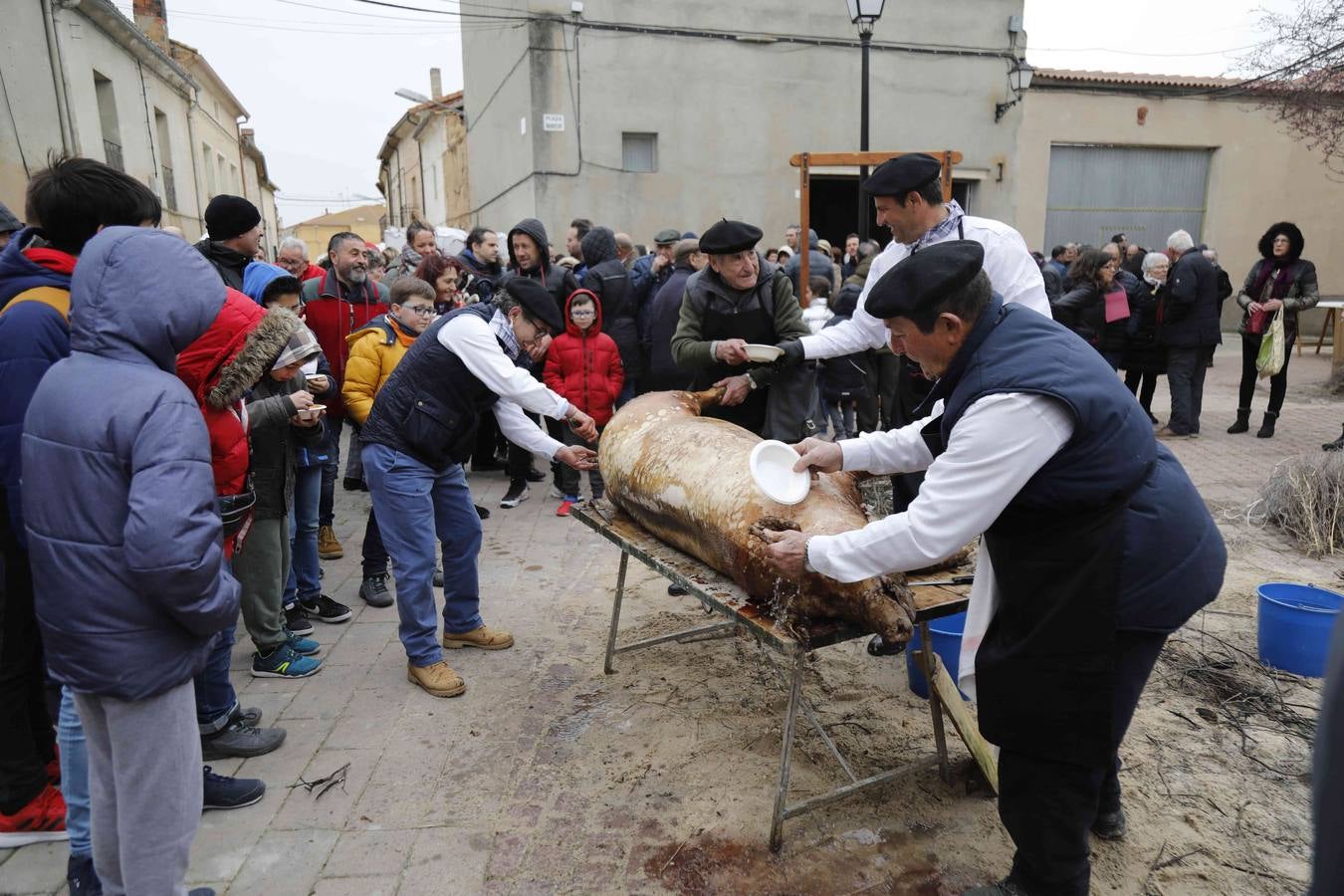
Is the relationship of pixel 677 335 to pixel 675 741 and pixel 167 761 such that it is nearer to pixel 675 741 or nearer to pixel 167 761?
pixel 675 741

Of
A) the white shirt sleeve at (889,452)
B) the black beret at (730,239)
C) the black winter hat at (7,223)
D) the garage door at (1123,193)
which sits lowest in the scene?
the white shirt sleeve at (889,452)

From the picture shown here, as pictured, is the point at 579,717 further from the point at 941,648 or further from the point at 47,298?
the point at 47,298

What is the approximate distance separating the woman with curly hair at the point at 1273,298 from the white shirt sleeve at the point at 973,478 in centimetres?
778

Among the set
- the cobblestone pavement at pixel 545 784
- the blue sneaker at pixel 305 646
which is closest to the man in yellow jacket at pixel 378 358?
the cobblestone pavement at pixel 545 784

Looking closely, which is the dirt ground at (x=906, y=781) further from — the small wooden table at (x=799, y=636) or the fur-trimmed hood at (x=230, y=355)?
the fur-trimmed hood at (x=230, y=355)

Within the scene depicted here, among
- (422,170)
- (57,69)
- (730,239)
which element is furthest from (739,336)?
(422,170)

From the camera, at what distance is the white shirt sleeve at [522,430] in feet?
12.6

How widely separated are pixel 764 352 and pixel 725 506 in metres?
1.30

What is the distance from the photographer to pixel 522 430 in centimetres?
390

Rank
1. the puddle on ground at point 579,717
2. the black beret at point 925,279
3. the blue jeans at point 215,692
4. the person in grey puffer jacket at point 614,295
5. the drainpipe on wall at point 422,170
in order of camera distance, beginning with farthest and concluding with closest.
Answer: the drainpipe on wall at point 422,170 < the person in grey puffer jacket at point 614,295 < the puddle on ground at point 579,717 < the blue jeans at point 215,692 < the black beret at point 925,279

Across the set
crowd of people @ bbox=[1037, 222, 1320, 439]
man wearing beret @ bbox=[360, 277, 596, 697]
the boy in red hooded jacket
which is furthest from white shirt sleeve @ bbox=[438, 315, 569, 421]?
crowd of people @ bbox=[1037, 222, 1320, 439]

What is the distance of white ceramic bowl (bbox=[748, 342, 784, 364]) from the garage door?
15.5m

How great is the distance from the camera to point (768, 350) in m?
4.05

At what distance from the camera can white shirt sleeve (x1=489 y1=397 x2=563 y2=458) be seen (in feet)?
12.6
